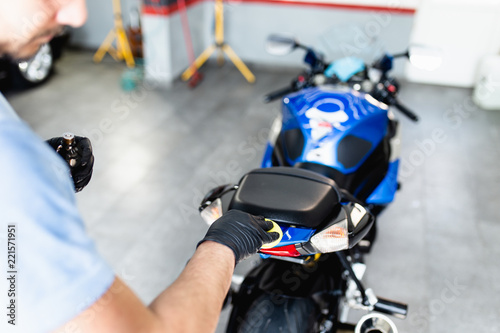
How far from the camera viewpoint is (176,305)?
30.8 inches

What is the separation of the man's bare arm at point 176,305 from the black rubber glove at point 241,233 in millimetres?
30

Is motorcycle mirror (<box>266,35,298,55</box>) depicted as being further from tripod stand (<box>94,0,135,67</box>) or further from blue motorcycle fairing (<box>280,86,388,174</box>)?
tripod stand (<box>94,0,135,67</box>)

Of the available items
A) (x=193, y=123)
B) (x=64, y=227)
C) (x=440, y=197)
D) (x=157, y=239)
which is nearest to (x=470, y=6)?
(x=440, y=197)

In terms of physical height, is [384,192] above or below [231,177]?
above

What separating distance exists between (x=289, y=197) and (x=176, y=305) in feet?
1.96

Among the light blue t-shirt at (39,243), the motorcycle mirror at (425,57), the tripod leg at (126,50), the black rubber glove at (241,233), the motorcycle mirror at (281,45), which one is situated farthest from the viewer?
the tripod leg at (126,50)

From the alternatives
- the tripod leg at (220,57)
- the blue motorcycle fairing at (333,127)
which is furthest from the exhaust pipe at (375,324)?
the tripod leg at (220,57)

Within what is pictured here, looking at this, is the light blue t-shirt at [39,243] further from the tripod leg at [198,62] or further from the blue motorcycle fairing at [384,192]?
the tripod leg at [198,62]

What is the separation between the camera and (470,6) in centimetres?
467

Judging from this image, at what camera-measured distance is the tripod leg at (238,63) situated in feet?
17.3

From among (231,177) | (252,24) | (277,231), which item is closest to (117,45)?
(252,24)

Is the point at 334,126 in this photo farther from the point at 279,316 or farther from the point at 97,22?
the point at 97,22

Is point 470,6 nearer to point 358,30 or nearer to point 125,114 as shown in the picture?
point 358,30

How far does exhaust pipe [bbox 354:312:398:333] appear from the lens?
151 centimetres
